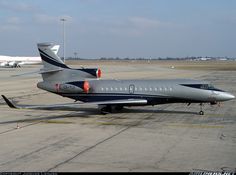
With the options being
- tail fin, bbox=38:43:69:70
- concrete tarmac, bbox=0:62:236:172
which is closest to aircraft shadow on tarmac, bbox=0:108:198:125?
concrete tarmac, bbox=0:62:236:172

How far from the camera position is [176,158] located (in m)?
13.8

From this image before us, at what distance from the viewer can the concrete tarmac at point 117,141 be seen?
12992mm

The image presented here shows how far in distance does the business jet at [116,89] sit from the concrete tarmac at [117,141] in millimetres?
1053

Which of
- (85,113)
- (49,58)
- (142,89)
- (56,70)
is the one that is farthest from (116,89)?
(49,58)

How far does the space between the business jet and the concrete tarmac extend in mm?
1053

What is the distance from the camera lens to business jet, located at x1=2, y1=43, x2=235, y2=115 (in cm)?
2478

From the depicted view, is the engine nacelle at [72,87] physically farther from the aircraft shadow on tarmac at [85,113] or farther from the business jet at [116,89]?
the aircraft shadow on tarmac at [85,113]

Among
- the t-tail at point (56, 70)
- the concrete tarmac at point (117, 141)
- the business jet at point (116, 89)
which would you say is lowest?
the concrete tarmac at point (117, 141)

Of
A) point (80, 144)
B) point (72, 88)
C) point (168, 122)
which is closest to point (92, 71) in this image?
point (72, 88)

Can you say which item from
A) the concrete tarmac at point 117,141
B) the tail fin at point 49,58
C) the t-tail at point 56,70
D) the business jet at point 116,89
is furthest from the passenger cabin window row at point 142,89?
the tail fin at point 49,58

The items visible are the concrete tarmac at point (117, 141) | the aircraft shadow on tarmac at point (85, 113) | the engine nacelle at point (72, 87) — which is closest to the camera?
the concrete tarmac at point (117, 141)

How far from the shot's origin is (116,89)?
2555 cm

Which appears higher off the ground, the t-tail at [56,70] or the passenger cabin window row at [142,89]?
the t-tail at [56,70]

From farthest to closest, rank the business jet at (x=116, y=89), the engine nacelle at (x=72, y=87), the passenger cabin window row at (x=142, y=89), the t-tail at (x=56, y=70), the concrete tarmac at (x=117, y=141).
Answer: the t-tail at (x=56, y=70) → the engine nacelle at (x=72, y=87) → the passenger cabin window row at (x=142, y=89) → the business jet at (x=116, y=89) → the concrete tarmac at (x=117, y=141)
